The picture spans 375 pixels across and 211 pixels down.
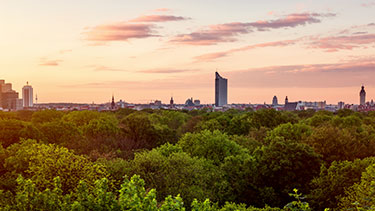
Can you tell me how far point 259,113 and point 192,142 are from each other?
37.1m

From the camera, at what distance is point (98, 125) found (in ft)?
253

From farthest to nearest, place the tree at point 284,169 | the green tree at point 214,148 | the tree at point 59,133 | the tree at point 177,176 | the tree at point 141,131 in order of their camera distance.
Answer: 1. the tree at point 141,131
2. the tree at point 59,133
3. the green tree at point 214,148
4. the tree at point 284,169
5. the tree at point 177,176

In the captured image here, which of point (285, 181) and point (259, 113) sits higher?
point (259, 113)

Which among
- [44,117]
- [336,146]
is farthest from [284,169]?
[44,117]

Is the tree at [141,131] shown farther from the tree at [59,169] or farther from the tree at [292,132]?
the tree at [59,169]

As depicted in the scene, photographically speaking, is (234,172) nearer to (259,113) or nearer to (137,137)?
(137,137)

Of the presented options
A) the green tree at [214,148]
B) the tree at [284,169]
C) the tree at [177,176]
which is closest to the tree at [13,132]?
the green tree at [214,148]

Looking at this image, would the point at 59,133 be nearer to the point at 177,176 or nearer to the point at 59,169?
the point at 59,169

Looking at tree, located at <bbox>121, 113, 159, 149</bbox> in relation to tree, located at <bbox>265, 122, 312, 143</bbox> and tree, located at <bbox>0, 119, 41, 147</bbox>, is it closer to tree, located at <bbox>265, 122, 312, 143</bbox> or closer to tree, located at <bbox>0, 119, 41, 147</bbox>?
tree, located at <bbox>0, 119, 41, 147</bbox>

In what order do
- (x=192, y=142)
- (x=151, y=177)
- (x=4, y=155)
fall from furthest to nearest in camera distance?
1. (x=192, y=142)
2. (x=4, y=155)
3. (x=151, y=177)

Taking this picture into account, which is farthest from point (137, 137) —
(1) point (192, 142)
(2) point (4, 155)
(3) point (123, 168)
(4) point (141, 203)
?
(4) point (141, 203)

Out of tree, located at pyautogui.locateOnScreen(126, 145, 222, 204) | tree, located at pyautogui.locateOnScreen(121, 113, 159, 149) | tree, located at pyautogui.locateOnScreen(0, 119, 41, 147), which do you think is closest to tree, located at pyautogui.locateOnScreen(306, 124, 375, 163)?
tree, located at pyautogui.locateOnScreen(126, 145, 222, 204)

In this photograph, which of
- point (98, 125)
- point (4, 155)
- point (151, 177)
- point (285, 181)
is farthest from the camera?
point (98, 125)

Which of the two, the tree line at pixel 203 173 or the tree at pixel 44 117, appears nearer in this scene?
the tree line at pixel 203 173
